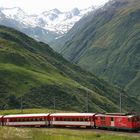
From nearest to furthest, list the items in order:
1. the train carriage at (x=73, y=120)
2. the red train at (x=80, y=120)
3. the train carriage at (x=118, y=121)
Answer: the train carriage at (x=118, y=121), the red train at (x=80, y=120), the train carriage at (x=73, y=120)

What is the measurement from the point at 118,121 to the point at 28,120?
30093mm

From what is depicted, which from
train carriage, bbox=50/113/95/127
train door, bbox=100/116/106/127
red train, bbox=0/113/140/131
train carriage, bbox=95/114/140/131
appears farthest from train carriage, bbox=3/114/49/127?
train door, bbox=100/116/106/127

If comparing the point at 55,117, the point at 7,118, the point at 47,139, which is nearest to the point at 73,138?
the point at 47,139

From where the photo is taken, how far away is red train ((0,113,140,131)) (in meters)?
82.8

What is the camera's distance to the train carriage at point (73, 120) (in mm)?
92875

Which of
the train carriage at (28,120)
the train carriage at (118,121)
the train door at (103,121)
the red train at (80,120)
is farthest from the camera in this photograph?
the train carriage at (28,120)

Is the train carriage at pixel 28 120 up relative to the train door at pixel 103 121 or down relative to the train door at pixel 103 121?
up

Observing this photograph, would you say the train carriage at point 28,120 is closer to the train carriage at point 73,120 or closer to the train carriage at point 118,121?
the train carriage at point 73,120

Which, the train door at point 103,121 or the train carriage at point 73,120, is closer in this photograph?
the train door at point 103,121

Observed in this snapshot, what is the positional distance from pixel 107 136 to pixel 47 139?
14.2m

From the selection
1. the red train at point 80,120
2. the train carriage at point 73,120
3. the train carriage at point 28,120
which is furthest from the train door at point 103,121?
the train carriage at point 28,120

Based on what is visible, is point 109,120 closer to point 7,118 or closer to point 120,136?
point 120,136

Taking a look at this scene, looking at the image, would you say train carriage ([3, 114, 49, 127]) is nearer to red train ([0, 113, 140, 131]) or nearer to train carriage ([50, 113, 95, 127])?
red train ([0, 113, 140, 131])

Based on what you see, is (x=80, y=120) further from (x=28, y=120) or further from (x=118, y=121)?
(x=28, y=120)
